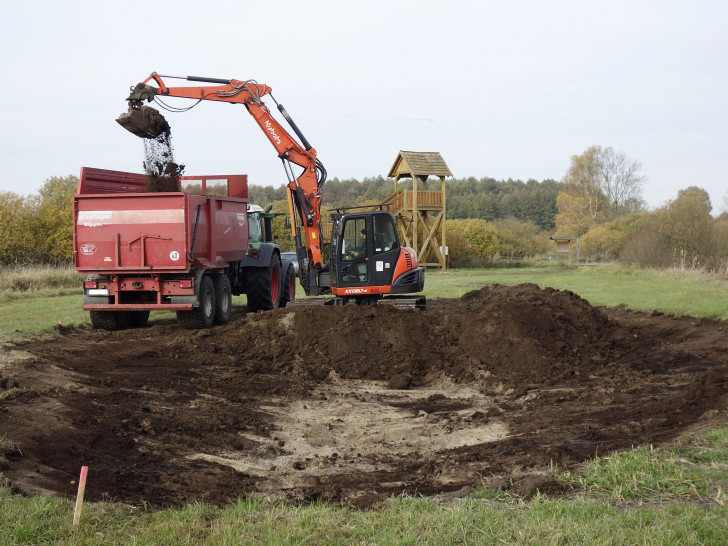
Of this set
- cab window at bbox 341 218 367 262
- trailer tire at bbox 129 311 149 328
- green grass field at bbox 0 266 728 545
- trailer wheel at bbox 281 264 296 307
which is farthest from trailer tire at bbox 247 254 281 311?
green grass field at bbox 0 266 728 545

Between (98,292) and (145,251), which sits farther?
(98,292)

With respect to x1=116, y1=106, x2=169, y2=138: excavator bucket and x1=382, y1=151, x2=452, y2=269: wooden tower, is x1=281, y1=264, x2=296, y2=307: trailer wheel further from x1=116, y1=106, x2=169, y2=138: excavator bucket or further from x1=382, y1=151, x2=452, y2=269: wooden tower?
x1=382, y1=151, x2=452, y2=269: wooden tower

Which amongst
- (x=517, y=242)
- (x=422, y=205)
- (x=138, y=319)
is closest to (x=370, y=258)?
(x=138, y=319)

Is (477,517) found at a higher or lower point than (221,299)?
lower

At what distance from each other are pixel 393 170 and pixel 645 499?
38.1 metres

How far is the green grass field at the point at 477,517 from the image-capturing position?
4406mm

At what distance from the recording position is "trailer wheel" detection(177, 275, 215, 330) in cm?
1433

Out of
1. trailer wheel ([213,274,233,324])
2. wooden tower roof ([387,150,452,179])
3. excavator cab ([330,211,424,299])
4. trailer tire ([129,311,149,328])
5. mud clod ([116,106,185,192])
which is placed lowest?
trailer tire ([129,311,149,328])

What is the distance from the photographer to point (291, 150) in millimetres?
17031

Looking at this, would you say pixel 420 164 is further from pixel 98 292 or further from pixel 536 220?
pixel 536 220

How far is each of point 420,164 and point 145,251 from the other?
28.1 meters

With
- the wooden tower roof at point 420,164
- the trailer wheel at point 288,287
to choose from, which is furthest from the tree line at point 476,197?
the trailer wheel at point 288,287

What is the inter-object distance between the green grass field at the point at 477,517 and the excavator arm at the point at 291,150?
37.4 ft

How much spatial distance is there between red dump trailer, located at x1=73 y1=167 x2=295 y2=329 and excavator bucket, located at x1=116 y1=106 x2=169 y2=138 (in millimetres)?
1042
